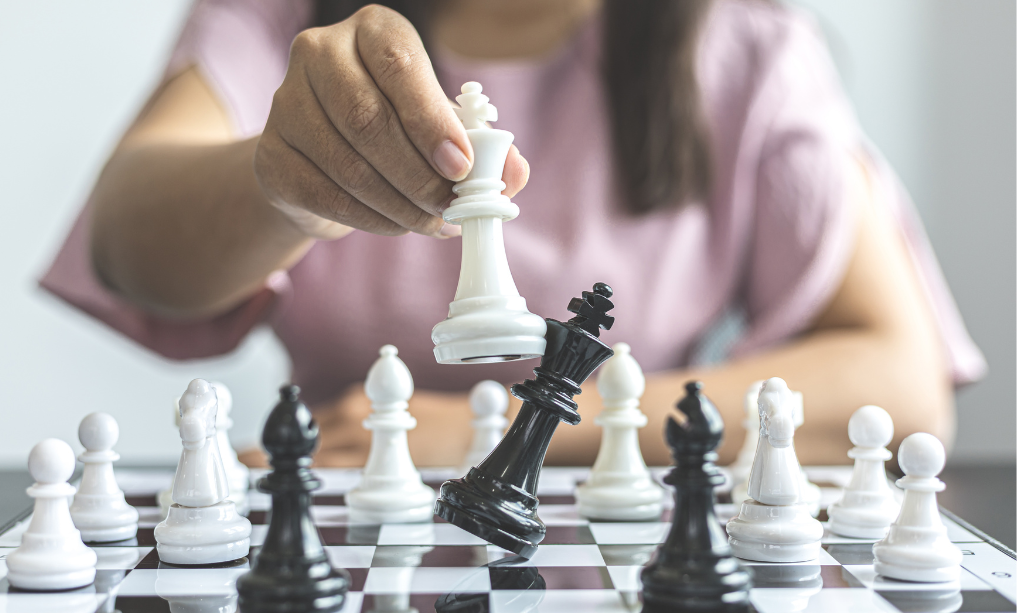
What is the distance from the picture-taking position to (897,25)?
2.92 meters

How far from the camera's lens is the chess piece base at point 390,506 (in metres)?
1.05

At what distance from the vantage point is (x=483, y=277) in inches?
34.7

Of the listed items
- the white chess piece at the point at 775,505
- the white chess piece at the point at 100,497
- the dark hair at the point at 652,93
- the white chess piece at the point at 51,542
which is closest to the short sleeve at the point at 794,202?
the dark hair at the point at 652,93

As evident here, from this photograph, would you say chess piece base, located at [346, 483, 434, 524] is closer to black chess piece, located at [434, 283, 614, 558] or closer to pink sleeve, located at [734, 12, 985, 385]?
black chess piece, located at [434, 283, 614, 558]

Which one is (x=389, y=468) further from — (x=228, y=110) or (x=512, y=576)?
(x=228, y=110)

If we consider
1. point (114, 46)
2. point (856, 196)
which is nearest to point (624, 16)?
point (856, 196)

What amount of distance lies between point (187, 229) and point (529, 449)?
901 mm

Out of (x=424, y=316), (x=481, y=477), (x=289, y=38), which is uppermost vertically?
(x=289, y=38)

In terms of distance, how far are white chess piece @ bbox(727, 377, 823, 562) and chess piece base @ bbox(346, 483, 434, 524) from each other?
1.22ft

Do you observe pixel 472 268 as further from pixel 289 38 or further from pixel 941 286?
pixel 941 286

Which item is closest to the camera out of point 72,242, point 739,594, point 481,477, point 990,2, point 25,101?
point 739,594

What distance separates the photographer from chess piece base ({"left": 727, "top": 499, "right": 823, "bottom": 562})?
0.87m

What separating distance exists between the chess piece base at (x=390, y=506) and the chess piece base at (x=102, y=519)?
254 mm

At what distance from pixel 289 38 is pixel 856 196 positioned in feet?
4.62
